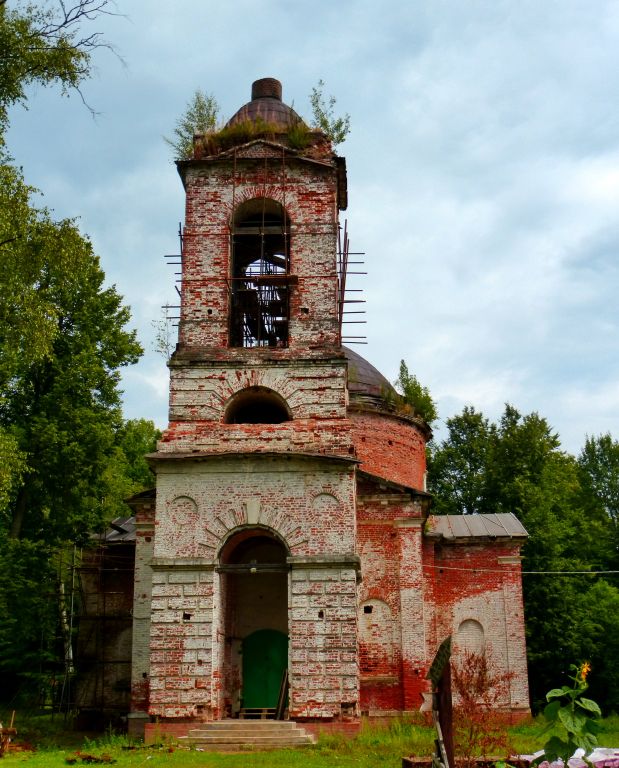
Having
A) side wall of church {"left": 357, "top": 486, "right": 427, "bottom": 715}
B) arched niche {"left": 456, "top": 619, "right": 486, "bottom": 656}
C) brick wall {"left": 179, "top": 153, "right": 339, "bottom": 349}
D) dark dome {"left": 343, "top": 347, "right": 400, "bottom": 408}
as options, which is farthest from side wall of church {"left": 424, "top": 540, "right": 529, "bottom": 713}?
brick wall {"left": 179, "top": 153, "right": 339, "bottom": 349}

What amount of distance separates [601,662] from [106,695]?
46.7ft

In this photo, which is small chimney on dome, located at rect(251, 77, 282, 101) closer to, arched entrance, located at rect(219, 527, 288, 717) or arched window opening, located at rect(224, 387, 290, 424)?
arched window opening, located at rect(224, 387, 290, 424)

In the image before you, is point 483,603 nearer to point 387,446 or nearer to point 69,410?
point 387,446

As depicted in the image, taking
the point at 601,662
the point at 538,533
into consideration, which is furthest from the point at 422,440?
the point at 601,662

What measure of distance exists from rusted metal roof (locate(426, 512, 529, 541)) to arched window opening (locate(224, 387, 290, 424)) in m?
5.26

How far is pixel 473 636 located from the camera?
20297 millimetres

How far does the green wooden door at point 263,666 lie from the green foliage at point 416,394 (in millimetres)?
14344

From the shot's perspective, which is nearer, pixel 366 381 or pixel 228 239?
pixel 228 239

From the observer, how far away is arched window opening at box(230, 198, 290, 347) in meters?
17.8

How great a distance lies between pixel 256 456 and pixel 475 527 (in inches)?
317

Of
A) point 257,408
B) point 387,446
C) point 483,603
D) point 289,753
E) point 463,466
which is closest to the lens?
point 289,753

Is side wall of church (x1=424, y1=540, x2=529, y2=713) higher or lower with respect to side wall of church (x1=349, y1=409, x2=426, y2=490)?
lower

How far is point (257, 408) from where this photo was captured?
17.6 meters

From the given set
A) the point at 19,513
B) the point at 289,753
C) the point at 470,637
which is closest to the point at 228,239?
the point at 19,513
